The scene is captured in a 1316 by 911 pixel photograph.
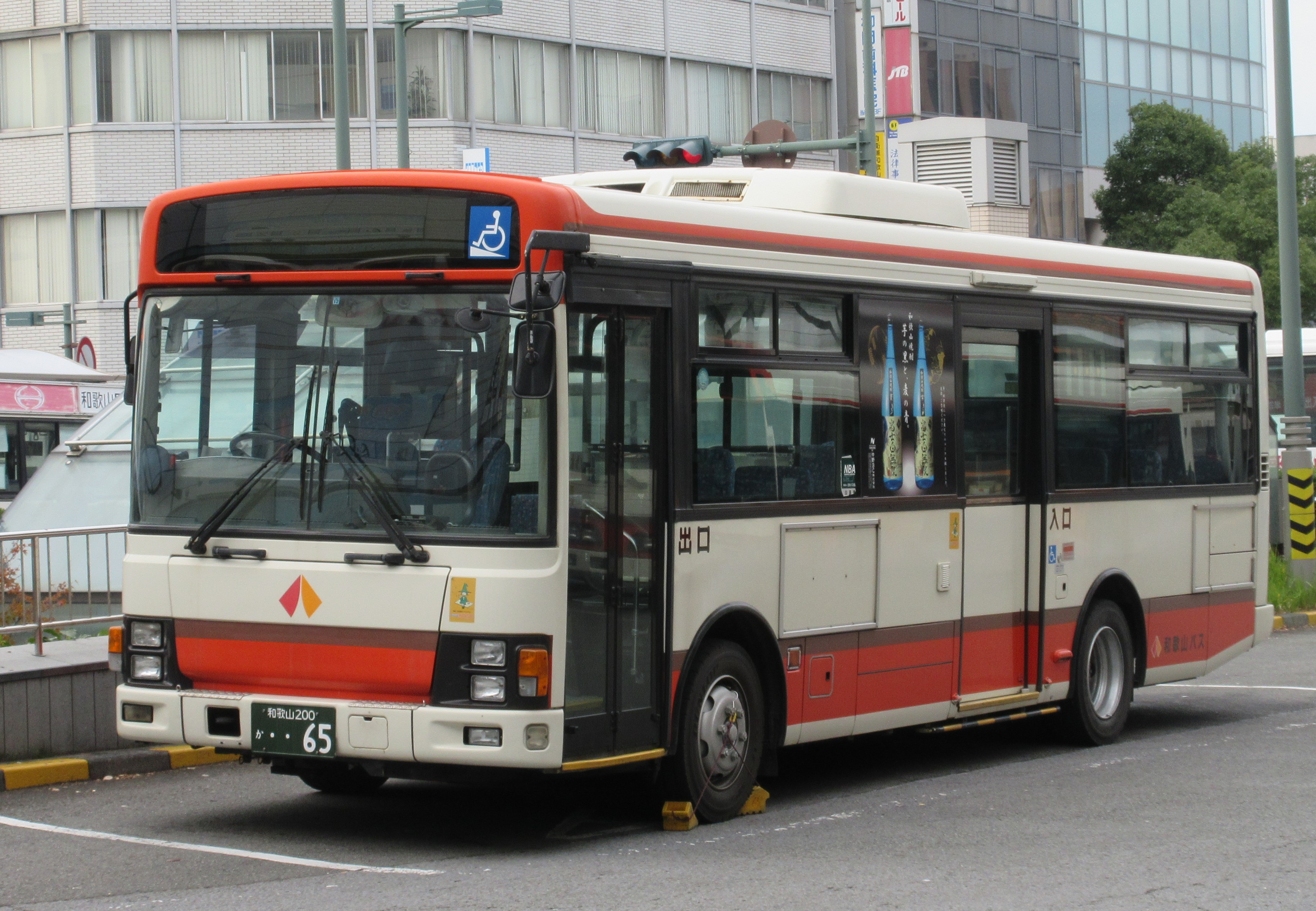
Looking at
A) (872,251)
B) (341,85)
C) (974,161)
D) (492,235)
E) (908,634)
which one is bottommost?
(908,634)

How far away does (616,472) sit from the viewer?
27.8ft

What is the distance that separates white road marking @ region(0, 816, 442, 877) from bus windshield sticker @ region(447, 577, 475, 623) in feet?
3.50

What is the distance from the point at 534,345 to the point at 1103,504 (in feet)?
17.9

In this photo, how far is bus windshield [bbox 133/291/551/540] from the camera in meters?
8.00

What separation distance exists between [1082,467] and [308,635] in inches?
221

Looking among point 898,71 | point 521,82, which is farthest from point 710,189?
point 521,82

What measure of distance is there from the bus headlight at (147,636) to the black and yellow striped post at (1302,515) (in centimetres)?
1573

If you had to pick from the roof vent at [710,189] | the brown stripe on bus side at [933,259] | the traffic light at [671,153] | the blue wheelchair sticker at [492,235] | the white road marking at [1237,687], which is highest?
the traffic light at [671,153]

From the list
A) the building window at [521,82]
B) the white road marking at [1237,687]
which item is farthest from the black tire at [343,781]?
the building window at [521,82]

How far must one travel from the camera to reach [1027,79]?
52438mm

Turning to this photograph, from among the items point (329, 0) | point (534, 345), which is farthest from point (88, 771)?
point (329, 0)

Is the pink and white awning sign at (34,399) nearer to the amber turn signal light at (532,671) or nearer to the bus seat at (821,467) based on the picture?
the bus seat at (821,467)

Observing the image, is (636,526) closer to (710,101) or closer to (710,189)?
(710,189)

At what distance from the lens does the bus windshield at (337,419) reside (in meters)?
8.00
